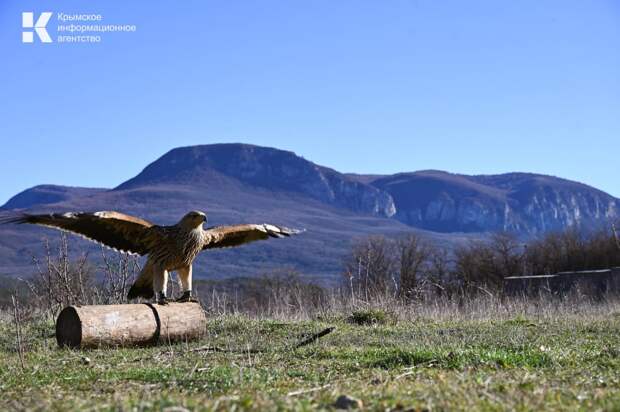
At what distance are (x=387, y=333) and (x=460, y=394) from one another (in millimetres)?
7955

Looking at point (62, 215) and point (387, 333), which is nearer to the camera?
point (62, 215)

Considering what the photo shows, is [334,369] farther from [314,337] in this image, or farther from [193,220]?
[193,220]

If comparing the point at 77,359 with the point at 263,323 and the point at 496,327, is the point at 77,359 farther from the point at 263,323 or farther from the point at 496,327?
the point at 496,327

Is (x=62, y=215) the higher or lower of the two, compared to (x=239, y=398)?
higher

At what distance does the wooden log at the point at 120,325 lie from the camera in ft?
37.9

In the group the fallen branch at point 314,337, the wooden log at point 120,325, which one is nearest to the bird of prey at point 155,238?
the wooden log at point 120,325

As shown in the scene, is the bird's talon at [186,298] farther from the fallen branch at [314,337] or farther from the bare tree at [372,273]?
the bare tree at [372,273]

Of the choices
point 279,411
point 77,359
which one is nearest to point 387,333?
point 77,359

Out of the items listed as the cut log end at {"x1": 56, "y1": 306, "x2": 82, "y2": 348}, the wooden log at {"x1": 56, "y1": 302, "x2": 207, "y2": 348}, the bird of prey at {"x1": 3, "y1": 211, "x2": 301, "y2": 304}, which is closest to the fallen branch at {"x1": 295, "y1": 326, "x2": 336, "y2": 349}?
the wooden log at {"x1": 56, "y1": 302, "x2": 207, "y2": 348}

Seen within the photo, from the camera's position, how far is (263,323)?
15.0m

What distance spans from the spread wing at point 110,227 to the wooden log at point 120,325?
102 centimetres

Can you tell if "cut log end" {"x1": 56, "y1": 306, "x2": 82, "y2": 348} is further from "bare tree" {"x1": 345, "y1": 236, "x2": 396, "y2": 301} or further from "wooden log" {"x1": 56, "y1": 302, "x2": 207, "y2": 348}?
"bare tree" {"x1": 345, "y1": 236, "x2": 396, "y2": 301}

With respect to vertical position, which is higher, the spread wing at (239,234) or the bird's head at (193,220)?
the bird's head at (193,220)

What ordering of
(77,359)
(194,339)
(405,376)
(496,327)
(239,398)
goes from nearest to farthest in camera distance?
(239,398), (405,376), (77,359), (194,339), (496,327)
